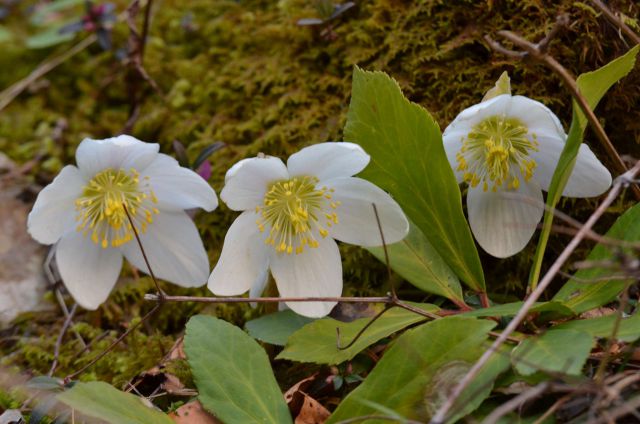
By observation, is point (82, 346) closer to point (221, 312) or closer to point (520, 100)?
point (221, 312)

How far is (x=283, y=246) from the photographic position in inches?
48.6

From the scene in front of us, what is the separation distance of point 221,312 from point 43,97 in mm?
1306

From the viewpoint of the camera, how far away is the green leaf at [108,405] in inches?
37.2

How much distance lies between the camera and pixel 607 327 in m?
1.00

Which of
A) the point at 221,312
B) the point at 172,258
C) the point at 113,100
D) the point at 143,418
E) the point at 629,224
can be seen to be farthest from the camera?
the point at 113,100

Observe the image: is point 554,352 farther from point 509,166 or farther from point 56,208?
point 56,208

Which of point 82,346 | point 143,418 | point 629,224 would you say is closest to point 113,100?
point 82,346

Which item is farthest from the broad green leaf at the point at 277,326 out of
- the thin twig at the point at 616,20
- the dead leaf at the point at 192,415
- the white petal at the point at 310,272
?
the thin twig at the point at 616,20

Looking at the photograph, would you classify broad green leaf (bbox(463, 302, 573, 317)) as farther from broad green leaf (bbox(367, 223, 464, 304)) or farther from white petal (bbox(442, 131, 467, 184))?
white petal (bbox(442, 131, 467, 184))

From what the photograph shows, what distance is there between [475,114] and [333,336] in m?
0.48

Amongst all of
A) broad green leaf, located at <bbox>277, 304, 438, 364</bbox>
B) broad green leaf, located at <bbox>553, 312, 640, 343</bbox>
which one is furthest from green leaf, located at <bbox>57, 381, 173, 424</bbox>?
broad green leaf, located at <bbox>553, 312, 640, 343</bbox>

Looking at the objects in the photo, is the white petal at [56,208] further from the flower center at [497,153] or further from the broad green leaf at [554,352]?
the broad green leaf at [554,352]

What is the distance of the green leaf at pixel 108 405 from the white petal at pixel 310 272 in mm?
327

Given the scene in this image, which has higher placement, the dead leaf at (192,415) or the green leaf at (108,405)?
the green leaf at (108,405)
